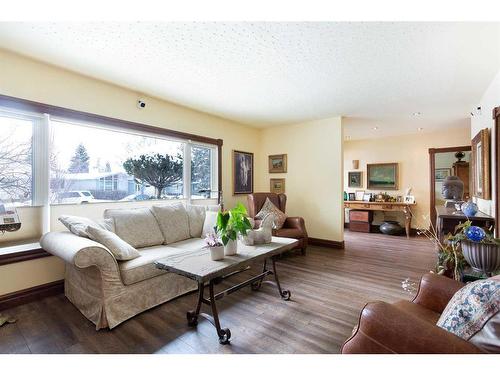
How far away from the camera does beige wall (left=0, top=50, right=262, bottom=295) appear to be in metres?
2.34

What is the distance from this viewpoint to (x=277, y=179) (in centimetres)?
527

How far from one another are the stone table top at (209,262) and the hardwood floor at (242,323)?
51 cm

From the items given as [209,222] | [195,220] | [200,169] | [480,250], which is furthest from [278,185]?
[480,250]

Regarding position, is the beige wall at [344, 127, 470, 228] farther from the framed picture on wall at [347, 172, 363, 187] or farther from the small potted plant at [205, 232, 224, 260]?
the small potted plant at [205, 232, 224, 260]

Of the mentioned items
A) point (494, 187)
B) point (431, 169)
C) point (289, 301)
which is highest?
point (431, 169)

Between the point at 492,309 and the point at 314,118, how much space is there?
4.17m

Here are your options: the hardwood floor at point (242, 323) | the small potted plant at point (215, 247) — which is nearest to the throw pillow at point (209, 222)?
the hardwood floor at point (242, 323)

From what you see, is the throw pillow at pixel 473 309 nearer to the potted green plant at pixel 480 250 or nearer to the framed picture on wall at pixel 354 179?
the potted green plant at pixel 480 250

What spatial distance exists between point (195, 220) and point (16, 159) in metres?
2.05

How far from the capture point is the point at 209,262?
197 cm

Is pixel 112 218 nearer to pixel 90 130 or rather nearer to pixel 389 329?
pixel 90 130

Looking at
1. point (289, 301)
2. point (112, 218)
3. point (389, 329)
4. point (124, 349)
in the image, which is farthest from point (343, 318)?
point (112, 218)

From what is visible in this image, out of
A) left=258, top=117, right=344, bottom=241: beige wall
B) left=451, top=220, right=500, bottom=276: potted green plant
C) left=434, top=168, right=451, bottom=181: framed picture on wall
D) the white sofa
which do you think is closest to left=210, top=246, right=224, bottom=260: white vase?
the white sofa

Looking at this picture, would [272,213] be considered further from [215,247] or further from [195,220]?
[215,247]
